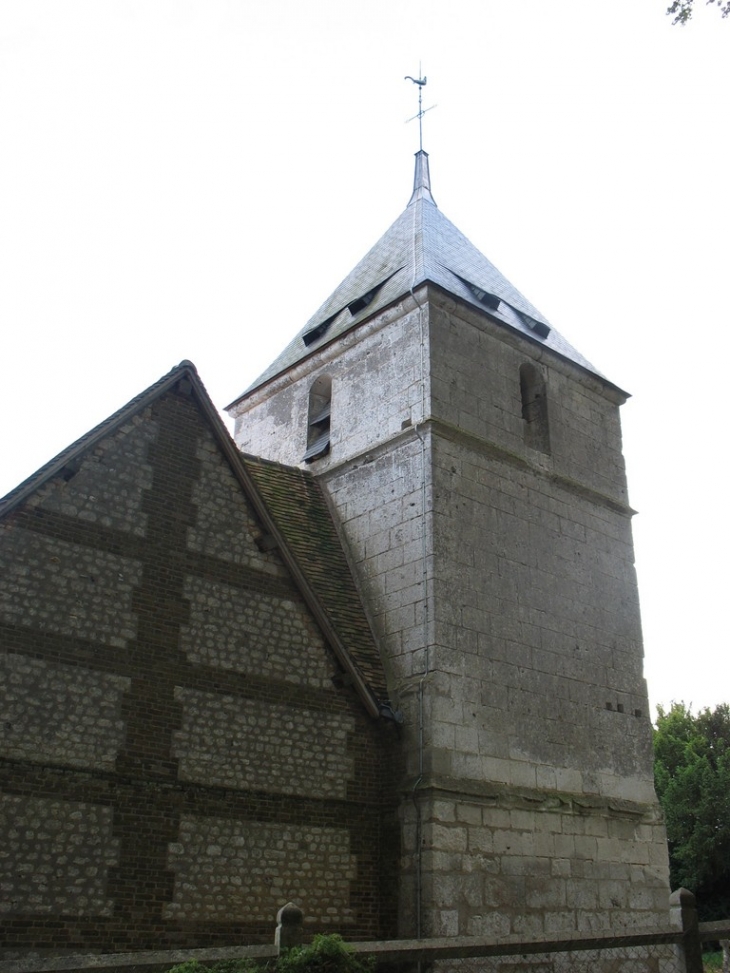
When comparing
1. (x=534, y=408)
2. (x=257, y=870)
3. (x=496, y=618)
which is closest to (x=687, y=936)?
(x=257, y=870)

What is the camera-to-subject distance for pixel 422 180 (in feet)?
A: 60.7

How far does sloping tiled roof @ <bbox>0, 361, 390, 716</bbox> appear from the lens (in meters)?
10.3

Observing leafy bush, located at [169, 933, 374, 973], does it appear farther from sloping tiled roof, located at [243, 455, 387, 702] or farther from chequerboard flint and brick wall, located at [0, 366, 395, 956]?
sloping tiled roof, located at [243, 455, 387, 702]

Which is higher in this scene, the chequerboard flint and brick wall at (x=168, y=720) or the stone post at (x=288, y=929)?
the chequerboard flint and brick wall at (x=168, y=720)

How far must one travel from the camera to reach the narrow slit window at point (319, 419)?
1433 cm

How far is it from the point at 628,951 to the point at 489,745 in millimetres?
3035

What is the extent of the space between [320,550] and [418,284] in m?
4.02

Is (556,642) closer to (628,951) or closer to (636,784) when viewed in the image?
(636,784)

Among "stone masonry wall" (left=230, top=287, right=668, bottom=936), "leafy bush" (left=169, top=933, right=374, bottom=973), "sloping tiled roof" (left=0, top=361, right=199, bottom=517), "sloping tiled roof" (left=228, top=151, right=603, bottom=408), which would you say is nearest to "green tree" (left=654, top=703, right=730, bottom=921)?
"stone masonry wall" (left=230, top=287, right=668, bottom=936)

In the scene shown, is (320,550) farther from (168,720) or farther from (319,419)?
(168,720)

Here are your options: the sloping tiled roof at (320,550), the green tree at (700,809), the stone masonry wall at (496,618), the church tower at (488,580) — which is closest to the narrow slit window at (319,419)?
the church tower at (488,580)

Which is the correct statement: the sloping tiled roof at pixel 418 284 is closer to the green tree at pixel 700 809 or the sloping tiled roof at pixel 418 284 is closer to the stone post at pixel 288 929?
the stone post at pixel 288 929

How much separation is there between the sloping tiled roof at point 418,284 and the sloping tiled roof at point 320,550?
8.41ft

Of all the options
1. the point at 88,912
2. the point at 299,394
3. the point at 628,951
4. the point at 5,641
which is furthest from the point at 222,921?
the point at 299,394
